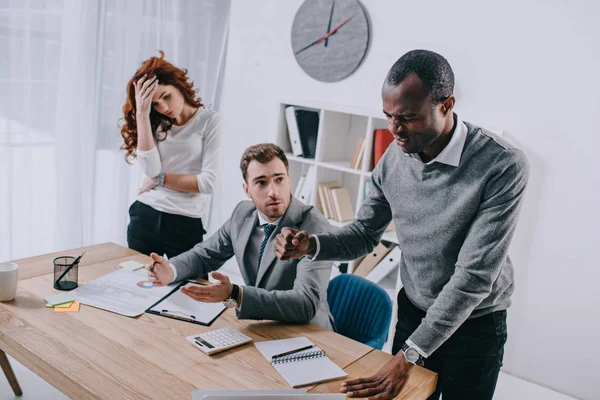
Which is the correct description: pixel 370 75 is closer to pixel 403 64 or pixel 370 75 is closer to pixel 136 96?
pixel 136 96

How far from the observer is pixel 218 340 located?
5.47 ft

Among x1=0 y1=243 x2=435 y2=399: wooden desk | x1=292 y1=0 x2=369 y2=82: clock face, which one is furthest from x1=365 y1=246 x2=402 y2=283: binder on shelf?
x1=0 y1=243 x2=435 y2=399: wooden desk

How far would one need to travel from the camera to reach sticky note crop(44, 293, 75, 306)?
1854 mm

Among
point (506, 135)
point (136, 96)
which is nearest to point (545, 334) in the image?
point (506, 135)

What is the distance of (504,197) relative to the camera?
57.8 inches

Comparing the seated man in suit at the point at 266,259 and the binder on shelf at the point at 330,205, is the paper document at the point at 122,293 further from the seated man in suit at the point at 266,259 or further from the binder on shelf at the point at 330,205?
the binder on shelf at the point at 330,205

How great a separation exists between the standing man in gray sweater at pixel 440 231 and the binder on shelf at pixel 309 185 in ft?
5.77

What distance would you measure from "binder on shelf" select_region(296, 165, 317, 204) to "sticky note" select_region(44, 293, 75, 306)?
1984mm

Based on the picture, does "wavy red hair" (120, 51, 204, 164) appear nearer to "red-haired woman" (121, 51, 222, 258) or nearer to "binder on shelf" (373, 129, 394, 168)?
"red-haired woman" (121, 51, 222, 258)

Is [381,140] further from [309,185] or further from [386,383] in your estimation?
[386,383]

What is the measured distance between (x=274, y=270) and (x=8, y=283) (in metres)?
0.91

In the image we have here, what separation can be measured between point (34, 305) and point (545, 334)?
2.65 meters

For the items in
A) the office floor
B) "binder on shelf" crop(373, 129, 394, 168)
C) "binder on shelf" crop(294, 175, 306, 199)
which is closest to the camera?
the office floor

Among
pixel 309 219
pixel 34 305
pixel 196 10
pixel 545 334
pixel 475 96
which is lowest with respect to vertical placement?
pixel 545 334
